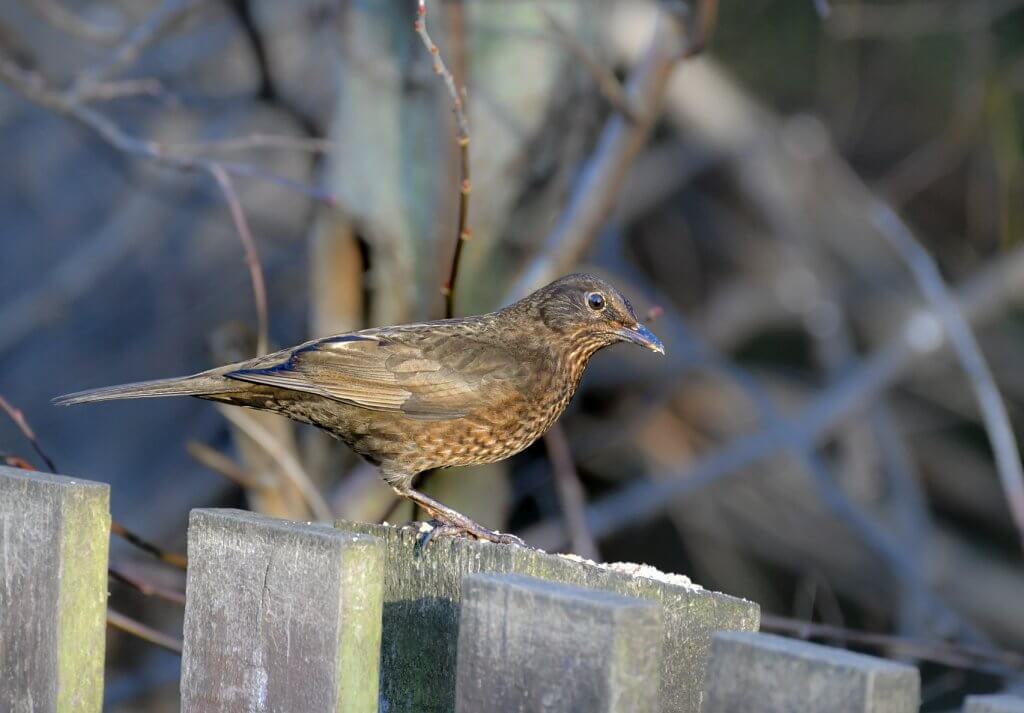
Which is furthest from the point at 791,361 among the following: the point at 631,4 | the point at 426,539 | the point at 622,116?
the point at 426,539

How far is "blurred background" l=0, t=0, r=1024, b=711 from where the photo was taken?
4.42 m

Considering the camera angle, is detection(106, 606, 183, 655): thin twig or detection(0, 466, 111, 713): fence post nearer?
detection(0, 466, 111, 713): fence post

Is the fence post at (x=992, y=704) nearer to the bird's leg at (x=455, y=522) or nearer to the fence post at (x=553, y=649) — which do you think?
the fence post at (x=553, y=649)

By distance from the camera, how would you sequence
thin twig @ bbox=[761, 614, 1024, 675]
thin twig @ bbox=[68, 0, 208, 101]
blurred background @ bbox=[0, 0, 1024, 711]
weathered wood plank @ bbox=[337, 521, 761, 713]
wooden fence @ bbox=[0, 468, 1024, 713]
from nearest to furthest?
wooden fence @ bbox=[0, 468, 1024, 713], weathered wood plank @ bbox=[337, 521, 761, 713], thin twig @ bbox=[761, 614, 1024, 675], thin twig @ bbox=[68, 0, 208, 101], blurred background @ bbox=[0, 0, 1024, 711]

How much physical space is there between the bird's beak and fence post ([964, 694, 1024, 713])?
2209mm

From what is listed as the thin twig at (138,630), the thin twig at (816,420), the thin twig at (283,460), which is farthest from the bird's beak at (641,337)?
the thin twig at (816,420)

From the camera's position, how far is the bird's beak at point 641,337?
145 inches

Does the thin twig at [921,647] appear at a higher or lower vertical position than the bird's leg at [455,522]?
lower

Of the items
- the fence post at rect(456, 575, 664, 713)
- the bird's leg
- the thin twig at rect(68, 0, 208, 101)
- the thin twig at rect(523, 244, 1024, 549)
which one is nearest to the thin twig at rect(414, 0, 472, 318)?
the bird's leg

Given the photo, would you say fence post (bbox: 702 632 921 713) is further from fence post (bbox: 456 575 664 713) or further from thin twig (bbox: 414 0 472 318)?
thin twig (bbox: 414 0 472 318)

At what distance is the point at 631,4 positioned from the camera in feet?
19.8

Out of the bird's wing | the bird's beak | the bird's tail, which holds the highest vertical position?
the bird's beak

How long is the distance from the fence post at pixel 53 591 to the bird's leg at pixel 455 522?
2.54 ft

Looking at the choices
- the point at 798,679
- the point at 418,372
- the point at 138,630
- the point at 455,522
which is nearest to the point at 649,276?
the point at 418,372
